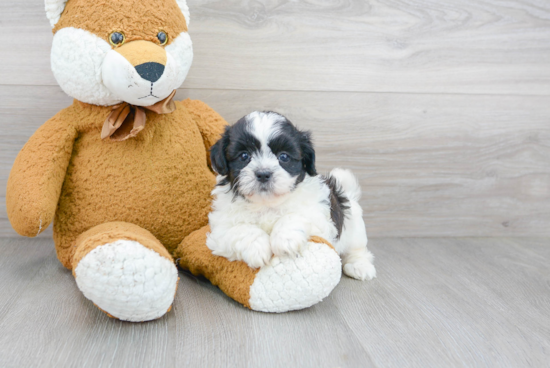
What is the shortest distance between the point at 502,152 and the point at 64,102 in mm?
1946

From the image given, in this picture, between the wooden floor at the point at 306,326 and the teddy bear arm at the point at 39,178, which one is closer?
the wooden floor at the point at 306,326

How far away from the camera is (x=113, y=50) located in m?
1.33

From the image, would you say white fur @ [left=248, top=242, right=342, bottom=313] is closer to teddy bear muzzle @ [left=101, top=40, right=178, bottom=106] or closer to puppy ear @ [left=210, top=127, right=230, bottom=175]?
puppy ear @ [left=210, top=127, right=230, bottom=175]

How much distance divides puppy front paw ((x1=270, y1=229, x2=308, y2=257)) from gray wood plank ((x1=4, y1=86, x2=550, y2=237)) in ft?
2.50

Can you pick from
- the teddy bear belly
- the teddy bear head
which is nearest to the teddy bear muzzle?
the teddy bear head

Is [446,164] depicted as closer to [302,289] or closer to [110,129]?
[302,289]

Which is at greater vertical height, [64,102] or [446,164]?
[64,102]

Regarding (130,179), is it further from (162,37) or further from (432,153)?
(432,153)

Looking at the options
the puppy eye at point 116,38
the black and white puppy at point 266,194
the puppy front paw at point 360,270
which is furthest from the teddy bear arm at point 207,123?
the puppy front paw at point 360,270

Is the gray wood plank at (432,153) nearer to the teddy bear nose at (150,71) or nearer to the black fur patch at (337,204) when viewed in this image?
the black fur patch at (337,204)

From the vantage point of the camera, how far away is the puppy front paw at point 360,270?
5.36 ft

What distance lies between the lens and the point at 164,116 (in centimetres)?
154

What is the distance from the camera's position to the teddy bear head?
4.28 feet

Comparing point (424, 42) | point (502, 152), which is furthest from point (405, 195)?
point (424, 42)
